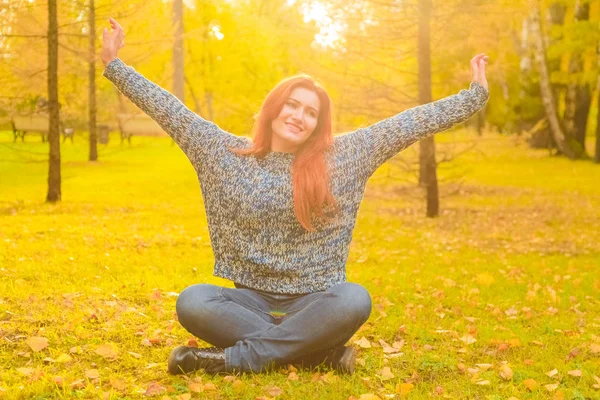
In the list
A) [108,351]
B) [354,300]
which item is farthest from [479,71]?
[108,351]

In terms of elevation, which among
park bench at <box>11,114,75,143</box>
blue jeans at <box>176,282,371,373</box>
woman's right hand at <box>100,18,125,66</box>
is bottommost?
blue jeans at <box>176,282,371,373</box>

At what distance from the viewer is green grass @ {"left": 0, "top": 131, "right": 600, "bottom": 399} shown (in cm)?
379

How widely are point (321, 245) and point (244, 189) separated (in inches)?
20.1

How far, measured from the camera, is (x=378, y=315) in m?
5.59

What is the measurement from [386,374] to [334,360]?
0.97 feet

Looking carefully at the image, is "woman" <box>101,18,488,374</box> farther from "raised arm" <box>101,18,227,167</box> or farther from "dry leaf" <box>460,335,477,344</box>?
"dry leaf" <box>460,335,477,344</box>

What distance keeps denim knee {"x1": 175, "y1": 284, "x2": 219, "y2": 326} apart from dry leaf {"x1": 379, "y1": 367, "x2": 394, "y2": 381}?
1.00 metres

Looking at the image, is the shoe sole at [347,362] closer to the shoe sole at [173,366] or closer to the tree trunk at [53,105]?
the shoe sole at [173,366]

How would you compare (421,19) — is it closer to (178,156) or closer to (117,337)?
(117,337)

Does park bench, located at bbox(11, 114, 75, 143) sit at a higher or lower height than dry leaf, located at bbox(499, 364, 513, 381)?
higher

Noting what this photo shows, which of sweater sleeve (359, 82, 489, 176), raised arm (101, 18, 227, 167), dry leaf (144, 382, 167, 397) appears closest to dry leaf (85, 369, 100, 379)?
dry leaf (144, 382, 167, 397)

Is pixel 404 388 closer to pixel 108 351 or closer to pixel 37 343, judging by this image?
pixel 108 351

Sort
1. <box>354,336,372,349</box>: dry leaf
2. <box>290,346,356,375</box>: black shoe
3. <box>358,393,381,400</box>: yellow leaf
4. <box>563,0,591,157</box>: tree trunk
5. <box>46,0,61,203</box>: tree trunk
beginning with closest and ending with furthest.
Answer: <box>358,393,381,400</box>: yellow leaf, <box>290,346,356,375</box>: black shoe, <box>354,336,372,349</box>: dry leaf, <box>46,0,61,203</box>: tree trunk, <box>563,0,591,157</box>: tree trunk

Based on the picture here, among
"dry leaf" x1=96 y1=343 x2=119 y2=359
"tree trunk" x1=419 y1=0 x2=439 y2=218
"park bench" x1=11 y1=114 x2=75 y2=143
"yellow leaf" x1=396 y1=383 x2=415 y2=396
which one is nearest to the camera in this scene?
"yellow leaf" x1=396 y1=383 x2=415 y2=396
